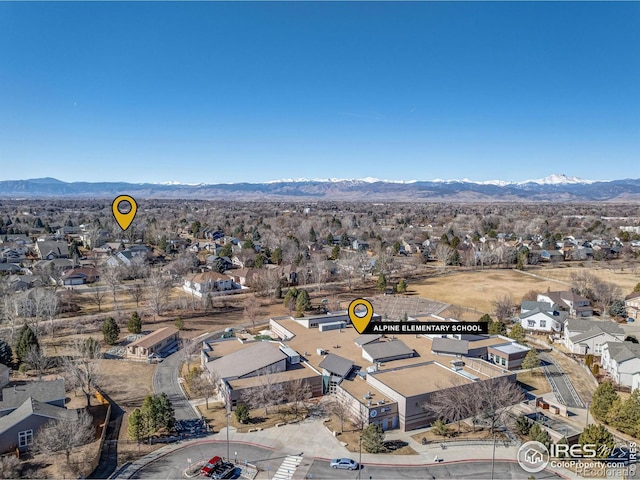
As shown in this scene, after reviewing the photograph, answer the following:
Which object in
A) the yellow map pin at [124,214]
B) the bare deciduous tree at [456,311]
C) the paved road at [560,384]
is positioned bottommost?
the paved road at [560,384]

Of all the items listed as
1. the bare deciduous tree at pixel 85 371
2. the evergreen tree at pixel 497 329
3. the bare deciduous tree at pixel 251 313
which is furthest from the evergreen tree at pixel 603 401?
the bare deciduous tree at pixel 85 371

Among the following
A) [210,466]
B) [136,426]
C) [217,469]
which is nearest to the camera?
[217,469]

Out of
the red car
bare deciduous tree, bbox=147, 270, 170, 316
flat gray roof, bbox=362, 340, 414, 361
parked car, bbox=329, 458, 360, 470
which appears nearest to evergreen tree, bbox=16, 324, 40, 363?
bare deciduous tree, bbox=147, 270, 170, 316

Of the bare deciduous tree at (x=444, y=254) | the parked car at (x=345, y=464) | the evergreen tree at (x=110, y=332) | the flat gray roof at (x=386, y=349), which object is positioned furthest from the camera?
the bare deciduous tree at (x=444, y=254)

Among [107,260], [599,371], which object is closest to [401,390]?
[599,371]

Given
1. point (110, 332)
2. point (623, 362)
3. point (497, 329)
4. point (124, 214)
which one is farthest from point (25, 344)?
point (623, 362)

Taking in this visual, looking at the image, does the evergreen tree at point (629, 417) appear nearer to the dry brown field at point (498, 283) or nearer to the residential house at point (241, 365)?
the residential house at point (241, 365)

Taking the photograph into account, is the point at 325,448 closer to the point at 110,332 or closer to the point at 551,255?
the point at 110,332
